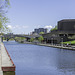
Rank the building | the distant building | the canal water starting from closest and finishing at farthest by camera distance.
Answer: the canal water < the building < the distant building

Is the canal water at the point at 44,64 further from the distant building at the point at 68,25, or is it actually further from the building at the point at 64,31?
the distant building at the point at 68,25

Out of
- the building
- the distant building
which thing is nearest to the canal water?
the building

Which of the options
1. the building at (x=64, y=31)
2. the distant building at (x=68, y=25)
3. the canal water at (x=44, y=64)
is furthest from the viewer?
the distant building at (x=68, y=25)

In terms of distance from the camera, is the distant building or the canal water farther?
the distant building

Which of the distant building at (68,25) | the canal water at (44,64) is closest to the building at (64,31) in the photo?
the distant building at (68,25)

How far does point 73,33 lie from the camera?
145 metres

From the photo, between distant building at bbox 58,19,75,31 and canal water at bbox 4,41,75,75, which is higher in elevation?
distant building at bbox 58,19,75,31

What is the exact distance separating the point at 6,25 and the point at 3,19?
1135mm

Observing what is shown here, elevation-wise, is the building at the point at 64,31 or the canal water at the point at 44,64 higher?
the building at the point at 64,31

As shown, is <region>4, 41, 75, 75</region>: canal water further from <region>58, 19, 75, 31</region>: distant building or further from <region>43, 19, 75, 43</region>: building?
<region>58, 19, 75, 31</region>: distant building

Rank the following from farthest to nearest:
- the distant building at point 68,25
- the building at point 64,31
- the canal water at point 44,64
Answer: the distant building at point 68,25, the building at point 64,31, the canal water at point 44,64

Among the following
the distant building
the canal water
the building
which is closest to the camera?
the canal water

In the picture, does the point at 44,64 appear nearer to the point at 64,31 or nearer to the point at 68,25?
the point at 64,31

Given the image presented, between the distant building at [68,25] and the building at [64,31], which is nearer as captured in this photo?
the building at [64,31]
